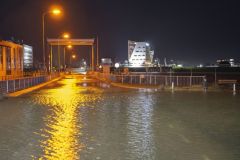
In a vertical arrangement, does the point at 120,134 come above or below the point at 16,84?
below

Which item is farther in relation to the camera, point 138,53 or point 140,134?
point 138,53

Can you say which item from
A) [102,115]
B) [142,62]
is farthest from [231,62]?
[102,115]

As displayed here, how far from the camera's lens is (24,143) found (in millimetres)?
9086

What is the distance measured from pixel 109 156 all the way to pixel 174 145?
1.90 m

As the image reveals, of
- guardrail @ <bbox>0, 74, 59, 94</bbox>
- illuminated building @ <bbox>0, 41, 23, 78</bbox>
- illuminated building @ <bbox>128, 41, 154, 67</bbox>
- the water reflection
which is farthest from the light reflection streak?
illuminated building @ <bbox>128, 41, 154, 67</bbox>

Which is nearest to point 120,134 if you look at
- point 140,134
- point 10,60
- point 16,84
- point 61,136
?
point 140,134

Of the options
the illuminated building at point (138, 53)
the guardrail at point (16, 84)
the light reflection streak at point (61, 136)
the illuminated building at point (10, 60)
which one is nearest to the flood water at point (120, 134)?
the light reflection streak at point (61, 136)

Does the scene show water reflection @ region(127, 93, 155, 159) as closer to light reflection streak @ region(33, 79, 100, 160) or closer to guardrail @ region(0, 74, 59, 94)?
light reflection streak @ region(33, 79, 100, 160)

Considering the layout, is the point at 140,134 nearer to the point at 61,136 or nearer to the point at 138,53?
the point at 61,136

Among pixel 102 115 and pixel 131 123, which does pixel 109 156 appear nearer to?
pixel 131 123

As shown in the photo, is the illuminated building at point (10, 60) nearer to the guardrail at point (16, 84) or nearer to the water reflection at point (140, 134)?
the guardrail at point (16, 84)

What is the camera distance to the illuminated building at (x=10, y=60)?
4408 centimetres

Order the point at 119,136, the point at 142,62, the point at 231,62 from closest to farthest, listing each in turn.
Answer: the point at 119,136, the point at 231,62, the point at 142,62

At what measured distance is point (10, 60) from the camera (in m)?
48.2
